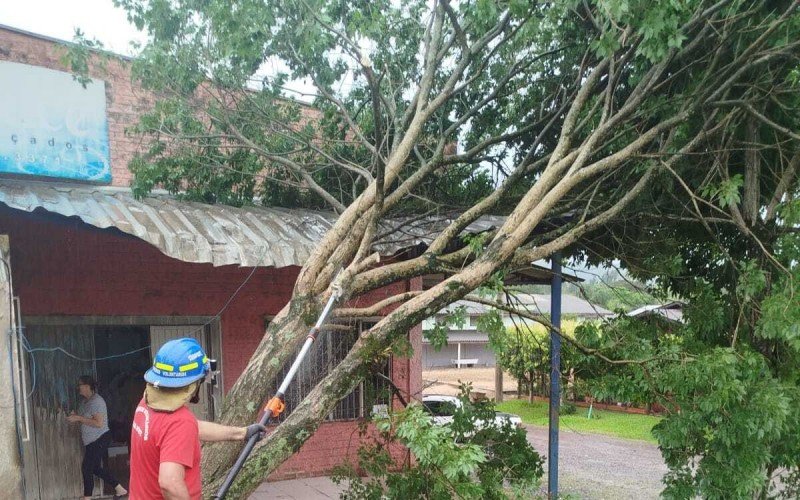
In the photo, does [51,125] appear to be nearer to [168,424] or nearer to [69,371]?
[69,371]

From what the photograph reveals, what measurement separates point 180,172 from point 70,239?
4.32 feet

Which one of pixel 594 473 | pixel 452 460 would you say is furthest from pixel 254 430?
pixel 594 473

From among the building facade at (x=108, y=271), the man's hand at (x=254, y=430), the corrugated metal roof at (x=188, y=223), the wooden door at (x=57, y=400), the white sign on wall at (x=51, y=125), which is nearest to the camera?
the man's hand at (x=254, y=430)

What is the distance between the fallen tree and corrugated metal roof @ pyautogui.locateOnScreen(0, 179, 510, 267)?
0.93 feet

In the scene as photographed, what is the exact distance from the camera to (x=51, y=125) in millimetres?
7070

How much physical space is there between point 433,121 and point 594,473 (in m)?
6.47

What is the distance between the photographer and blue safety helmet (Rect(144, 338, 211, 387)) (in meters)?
3.11

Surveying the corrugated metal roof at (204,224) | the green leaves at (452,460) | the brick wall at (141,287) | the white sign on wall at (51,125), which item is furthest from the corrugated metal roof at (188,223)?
the green leaves at (452,460)

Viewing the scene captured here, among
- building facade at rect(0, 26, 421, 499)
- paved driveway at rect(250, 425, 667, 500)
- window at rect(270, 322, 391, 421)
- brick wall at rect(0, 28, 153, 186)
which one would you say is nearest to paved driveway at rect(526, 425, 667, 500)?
paved driveway at rect(250, 425, 667, 500)

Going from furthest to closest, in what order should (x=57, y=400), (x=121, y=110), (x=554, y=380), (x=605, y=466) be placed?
1. (x=605, y=466)
2. (x=121, y=110)
3. (x=57, y=400)
4. (x=554, y=380)

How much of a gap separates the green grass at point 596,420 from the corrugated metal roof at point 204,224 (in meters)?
Result: 8.81

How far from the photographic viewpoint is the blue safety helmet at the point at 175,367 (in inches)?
123

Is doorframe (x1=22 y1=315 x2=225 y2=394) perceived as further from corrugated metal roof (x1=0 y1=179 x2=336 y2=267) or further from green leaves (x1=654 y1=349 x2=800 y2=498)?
green leaves (x1=654 y1=349 x2=800 y2=498)

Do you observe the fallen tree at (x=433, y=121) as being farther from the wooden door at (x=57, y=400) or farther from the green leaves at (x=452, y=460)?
the wooden door at (x=57, y=400)
